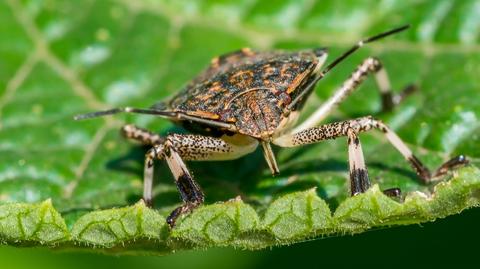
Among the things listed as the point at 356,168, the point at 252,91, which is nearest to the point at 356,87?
the point at 252,91

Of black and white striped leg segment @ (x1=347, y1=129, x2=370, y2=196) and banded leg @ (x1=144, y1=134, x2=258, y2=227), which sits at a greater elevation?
banded leg @ (x1=144, y1=134, x2=258, y2=227)

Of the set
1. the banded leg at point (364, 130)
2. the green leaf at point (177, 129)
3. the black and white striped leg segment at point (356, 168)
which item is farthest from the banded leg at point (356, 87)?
the black and white striped leg segment at point (356, 168)

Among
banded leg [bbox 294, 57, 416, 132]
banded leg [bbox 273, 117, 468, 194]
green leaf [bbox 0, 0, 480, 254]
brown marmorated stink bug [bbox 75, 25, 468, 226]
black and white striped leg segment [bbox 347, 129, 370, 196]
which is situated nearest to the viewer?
green leaf [bbox 0, 0, 480, 254]

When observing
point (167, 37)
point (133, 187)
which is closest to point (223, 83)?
point (133, 187)

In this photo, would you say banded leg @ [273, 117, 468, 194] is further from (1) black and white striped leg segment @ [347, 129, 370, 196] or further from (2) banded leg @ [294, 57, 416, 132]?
(2) banded leg @ [294, 57, 416, 132]

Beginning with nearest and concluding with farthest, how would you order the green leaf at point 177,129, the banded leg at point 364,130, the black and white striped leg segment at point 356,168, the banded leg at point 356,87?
the green leaf at point 177,129
the black and white striped leg segment at point 356,168
the banded leg at point 364,130
the banded leg at point 356,87

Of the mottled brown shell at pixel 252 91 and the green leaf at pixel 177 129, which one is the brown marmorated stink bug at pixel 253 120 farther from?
the green leaf at pixel 177 129

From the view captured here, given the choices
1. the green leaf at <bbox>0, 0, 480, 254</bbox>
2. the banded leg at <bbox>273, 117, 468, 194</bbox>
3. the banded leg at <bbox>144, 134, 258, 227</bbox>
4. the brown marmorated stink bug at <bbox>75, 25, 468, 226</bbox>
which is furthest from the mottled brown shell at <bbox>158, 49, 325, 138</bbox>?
the green leaf at <bbox>0, 0, 480, 254</bbox>

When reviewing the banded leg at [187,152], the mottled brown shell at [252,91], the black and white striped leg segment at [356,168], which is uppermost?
the mottled brown shell at [252,91]
